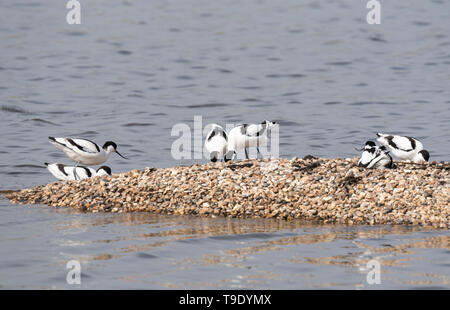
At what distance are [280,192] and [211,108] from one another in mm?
11422

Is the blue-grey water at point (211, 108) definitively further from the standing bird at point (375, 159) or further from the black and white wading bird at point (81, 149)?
the standing bird at point (375, 159)

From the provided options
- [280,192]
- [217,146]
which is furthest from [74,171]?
[280,192]

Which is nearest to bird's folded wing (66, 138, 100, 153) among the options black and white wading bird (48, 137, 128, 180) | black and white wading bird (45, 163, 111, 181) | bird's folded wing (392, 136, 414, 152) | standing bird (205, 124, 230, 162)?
black and white wading bird (48, 137, 128, 180)

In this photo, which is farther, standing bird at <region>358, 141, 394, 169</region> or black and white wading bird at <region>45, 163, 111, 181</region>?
black and white wading bird at <region>45, 163, 111, 181</region>

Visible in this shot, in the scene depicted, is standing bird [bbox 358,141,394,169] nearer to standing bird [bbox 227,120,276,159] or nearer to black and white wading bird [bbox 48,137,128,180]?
standing bird [bbox 227,120,276,159]

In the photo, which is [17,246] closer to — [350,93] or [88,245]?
[88,245]

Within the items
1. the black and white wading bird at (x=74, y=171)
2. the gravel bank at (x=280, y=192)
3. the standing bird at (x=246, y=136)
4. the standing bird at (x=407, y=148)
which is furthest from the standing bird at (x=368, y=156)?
the black and white wading bird at (x=74, y=171)

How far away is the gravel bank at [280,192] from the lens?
10086 mm

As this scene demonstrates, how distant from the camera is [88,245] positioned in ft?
28.3

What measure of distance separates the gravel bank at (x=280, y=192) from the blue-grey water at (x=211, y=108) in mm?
388

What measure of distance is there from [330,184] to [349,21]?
85.0 ft

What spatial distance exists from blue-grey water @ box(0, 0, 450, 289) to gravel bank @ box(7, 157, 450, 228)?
39 cm

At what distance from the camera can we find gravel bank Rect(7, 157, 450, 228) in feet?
33.1
